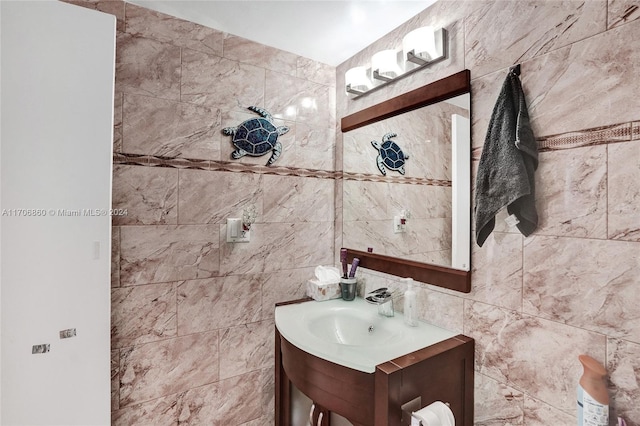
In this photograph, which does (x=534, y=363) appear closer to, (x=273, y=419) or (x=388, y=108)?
(x=388, y=108)

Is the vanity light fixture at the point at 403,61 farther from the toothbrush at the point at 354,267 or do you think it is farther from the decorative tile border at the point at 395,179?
the toothbrush at the point at 354,267

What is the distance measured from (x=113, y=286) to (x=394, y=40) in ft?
5.91

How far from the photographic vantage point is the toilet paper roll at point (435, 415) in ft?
3.14

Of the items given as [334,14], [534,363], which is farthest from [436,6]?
[534,363]

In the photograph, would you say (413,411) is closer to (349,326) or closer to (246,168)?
(349,326)

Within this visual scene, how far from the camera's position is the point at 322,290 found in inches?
69.4

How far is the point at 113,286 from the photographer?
141cm

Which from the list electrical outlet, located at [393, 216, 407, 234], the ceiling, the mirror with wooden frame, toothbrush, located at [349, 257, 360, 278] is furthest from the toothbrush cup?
the ceiling

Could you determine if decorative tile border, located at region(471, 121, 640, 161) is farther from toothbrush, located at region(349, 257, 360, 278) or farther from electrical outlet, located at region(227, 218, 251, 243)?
electrical outlet, located at region(227, 218, 251, 243)

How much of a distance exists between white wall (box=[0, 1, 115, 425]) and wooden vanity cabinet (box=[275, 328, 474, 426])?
82cm

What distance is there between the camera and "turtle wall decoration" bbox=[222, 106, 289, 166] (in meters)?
1.69

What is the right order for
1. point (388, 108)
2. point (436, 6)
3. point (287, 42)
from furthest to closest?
point (287, 42) < point (388, 108) < point (436, 6)

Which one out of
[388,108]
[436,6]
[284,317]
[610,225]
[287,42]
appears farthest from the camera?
[287,42]

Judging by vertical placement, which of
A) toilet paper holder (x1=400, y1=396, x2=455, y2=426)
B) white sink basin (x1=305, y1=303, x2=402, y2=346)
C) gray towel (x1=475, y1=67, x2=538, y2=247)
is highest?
gray towel (x1=475, y1=67, x2=538, y2=247)
